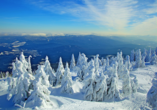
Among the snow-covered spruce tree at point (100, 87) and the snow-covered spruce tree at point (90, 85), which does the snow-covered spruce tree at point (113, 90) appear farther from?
the snow-covered spruce tree at point (90, 85)

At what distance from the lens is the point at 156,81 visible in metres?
12.7

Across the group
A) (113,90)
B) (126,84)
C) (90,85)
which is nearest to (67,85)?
(90,85)

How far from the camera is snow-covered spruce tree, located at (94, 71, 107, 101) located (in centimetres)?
1957

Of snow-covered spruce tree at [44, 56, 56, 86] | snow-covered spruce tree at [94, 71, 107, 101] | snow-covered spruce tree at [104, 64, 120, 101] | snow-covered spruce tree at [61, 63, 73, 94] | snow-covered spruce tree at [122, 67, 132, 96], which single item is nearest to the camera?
snow-covered spruce tree at [94, 71, 107, 101]

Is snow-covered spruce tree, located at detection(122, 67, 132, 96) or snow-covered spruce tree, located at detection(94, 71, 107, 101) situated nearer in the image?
snow-covered spruce tree, located at detection(94, 71, 107, 101)

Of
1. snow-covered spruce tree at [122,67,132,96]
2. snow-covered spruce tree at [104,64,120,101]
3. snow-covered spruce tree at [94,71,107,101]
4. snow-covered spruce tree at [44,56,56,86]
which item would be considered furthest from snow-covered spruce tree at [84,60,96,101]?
snow-covered spruce tree at [44,56,56,86]

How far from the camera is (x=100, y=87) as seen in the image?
19766 millimetres

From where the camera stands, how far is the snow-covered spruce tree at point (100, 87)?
1957 centimetres

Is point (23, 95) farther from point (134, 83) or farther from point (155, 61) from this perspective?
point (155, 61)

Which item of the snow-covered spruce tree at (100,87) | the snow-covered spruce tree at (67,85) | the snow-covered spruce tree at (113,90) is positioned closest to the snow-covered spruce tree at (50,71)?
the snow-covered spruce tree at (67,85)

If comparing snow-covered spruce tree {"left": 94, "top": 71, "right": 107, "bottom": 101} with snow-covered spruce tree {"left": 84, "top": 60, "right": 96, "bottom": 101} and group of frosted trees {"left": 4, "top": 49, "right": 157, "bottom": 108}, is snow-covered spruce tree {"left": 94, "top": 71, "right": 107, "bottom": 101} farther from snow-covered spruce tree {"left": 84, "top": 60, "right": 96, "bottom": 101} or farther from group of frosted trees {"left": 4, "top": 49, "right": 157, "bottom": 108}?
snow-covered spruce tree {"left": 84, "top": 60, "right": 96, "bottom": 101}

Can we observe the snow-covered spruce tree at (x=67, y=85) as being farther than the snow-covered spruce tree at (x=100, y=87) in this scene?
Yes

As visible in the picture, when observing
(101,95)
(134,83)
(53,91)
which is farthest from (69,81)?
(134,83)

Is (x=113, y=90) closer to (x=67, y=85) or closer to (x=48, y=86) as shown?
(x=67, y=85)
